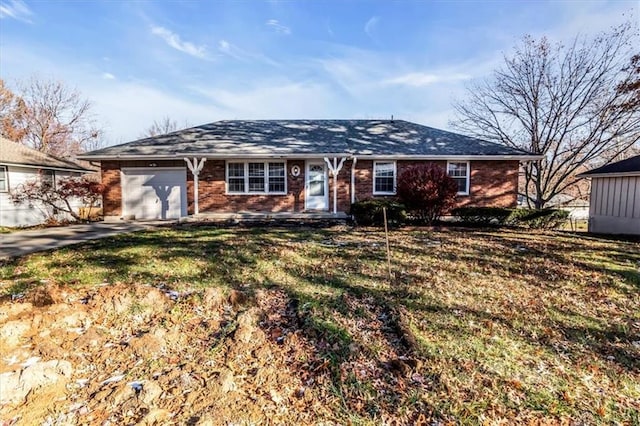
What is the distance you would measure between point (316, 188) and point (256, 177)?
249cm

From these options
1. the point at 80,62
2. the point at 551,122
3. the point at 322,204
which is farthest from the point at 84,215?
the point at 551,122

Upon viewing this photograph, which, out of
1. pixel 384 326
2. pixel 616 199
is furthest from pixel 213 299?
pixel 616 199

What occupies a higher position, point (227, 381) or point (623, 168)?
point (623, 168)

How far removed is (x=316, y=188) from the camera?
44.1 feet

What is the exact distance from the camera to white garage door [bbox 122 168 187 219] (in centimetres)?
1311

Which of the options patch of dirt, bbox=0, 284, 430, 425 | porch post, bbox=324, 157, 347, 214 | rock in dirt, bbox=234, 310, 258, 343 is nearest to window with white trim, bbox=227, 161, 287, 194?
porch post, bbox=324, 157, 347, 214

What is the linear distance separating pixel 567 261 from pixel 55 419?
25.2ft

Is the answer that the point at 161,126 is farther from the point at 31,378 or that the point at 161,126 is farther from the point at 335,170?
the point at 31,378

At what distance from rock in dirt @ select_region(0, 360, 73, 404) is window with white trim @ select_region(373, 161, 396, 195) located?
38.0 ft

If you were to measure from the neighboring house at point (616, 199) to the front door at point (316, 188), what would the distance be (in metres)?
9.61

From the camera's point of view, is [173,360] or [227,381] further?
[173,360]

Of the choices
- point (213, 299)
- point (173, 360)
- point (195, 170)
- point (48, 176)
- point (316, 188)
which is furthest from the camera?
point (48, 176)

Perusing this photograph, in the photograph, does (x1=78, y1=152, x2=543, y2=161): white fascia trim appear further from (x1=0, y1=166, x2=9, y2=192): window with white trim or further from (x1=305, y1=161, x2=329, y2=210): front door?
(x1=0, y1=166, x2=9, y2=192): window with white trim

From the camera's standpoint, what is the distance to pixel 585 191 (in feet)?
70.1
